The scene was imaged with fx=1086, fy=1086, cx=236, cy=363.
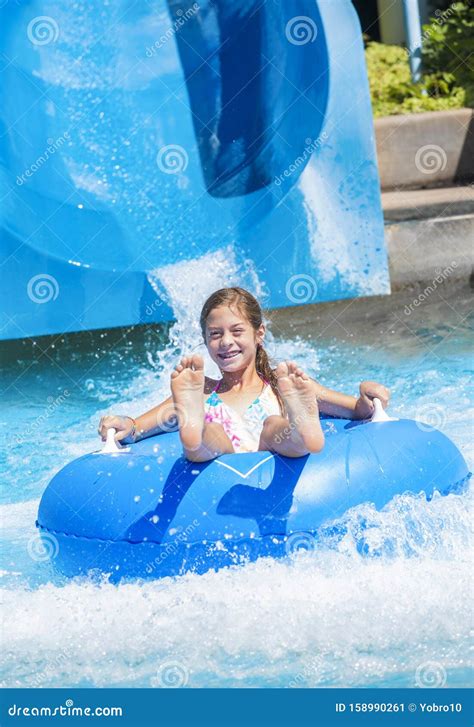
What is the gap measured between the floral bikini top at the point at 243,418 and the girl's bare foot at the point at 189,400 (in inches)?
15.5

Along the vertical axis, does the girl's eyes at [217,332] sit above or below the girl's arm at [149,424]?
above

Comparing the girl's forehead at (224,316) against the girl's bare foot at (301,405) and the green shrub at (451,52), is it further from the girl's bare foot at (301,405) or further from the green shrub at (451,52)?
the green shrub at (451,52)

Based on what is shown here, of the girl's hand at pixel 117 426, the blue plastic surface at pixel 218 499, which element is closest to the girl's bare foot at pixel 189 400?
the blue plastic surface at pixel 218 499

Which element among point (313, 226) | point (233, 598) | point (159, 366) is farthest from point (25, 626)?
point (313, 226)

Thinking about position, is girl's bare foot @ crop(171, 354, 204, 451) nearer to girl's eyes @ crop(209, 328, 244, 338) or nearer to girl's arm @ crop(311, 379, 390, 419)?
girl's eyes @ crop(209, 328, 244, 338)

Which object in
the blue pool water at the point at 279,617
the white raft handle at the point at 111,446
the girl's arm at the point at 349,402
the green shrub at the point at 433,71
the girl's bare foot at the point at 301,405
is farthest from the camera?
the green shrub at the point at 433,71

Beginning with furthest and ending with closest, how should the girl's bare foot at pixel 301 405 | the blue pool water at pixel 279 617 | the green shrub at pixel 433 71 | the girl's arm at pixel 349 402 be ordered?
1. the green shrub at pixel 433 71
2. the girl's arm at pixel 349 402
3. the girl's bare foot at pixel 301 405
4. the blue pool water at pixel 279 617

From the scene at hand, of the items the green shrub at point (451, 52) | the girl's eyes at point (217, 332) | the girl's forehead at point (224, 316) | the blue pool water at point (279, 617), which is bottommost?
the blue pool water at point (279, 617)

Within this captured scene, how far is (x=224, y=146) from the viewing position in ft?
20.8

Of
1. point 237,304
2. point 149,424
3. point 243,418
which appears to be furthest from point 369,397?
point 149,424

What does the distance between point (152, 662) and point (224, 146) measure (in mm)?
4087

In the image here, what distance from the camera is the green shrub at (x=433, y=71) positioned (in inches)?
280

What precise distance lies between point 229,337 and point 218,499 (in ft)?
1.96

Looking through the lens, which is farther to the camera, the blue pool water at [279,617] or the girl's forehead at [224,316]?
the girl's forehead at [224,316]
